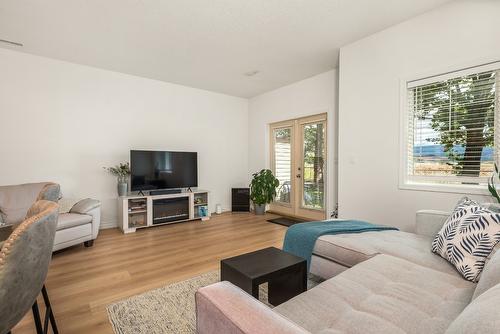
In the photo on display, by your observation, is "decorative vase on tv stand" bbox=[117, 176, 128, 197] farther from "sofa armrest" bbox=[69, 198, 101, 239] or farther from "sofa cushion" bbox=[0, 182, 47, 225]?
"sofa cushion" bbox=[0, 182, 47, 225]

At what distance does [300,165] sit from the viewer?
5.00 metres

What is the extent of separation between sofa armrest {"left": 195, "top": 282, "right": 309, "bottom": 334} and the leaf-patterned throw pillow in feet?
4.28

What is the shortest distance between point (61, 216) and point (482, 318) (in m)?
3.84

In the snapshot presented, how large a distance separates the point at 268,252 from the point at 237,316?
1.13m

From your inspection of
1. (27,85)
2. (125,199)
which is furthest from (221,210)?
(27,85)

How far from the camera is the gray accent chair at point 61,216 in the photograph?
2877 mm

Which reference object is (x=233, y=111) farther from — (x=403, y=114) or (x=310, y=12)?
(x=403, y=114)

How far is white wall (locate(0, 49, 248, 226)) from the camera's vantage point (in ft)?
11.5

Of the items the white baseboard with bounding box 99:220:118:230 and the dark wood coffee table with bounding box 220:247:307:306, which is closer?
the dark wood coffee table with bounding box 220:247:307:306

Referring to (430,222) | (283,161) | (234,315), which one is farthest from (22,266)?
(283,161)

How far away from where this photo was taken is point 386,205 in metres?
3.00

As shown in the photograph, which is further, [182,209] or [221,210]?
[221,210]

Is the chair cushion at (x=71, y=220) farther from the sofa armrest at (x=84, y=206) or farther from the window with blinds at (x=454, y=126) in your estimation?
the window with blinds at (x=454, y=126)

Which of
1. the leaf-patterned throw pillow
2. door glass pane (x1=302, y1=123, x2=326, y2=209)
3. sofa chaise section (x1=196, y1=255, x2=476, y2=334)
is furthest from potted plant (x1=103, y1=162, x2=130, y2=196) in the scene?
the leaf-patterned throw pillow
